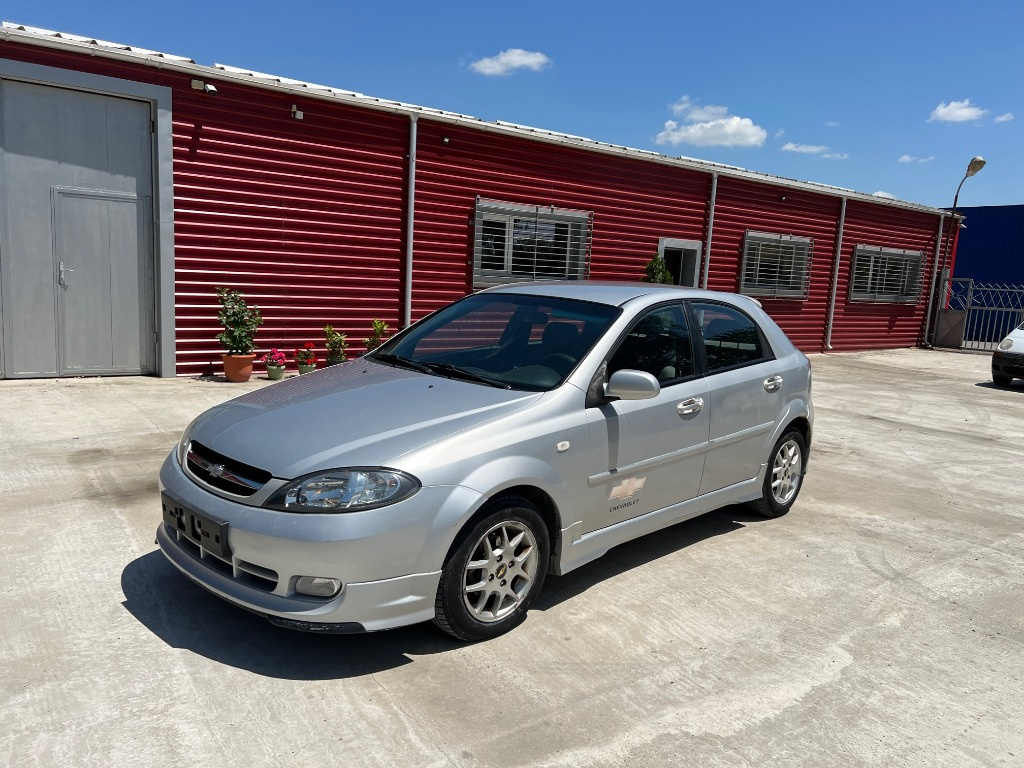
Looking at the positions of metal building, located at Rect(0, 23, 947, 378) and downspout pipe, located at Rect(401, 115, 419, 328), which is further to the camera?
downspout pipe, located at Rect(401, 115, 419, 328)

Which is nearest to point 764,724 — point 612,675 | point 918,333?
point 612,675

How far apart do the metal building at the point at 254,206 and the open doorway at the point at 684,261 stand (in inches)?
11.5

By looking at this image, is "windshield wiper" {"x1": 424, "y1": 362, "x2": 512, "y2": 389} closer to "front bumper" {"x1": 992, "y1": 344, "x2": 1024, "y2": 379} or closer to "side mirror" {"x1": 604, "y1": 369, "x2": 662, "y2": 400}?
"side mirror" {"x1": 604, "y1": 369, "x2": 662, "y2": 400}

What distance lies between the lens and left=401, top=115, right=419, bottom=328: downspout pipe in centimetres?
1031

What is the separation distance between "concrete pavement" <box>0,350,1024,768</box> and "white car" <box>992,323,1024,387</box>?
896cm

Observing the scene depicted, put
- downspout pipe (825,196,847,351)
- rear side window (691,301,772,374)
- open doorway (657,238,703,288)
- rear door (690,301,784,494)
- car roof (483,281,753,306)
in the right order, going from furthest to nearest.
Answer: downspout pipe (825,196,847,351)
open doorway (657,238,703,288)
rear side window (691,301,772,374)
rear door (690,301,784,494)
car roof (483,281,753,306)

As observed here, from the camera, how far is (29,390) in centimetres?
766

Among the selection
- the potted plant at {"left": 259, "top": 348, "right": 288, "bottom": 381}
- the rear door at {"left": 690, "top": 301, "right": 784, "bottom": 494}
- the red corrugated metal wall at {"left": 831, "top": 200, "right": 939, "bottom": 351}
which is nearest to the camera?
the rear door at {"left": 690, "top": 301, "right": 784, "bottom": 494}

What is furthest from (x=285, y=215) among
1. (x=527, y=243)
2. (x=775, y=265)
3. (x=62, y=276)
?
(x=775, y=265)

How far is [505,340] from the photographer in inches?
163

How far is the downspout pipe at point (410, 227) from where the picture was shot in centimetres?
1031

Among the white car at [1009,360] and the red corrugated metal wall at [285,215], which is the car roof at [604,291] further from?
the white car at [1009,360]

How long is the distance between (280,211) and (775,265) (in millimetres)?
10588

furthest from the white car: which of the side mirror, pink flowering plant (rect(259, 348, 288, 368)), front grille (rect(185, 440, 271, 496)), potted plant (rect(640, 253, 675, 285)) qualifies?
front grille (rect(185, 440, 271, 496))
